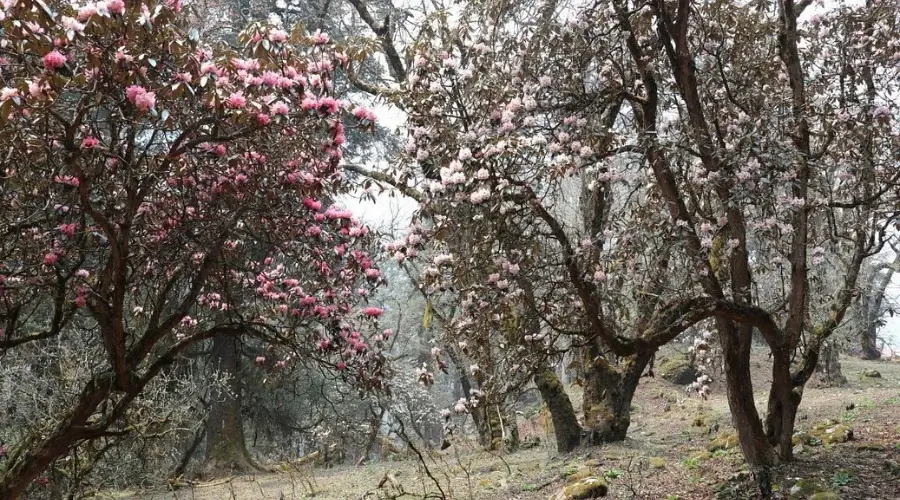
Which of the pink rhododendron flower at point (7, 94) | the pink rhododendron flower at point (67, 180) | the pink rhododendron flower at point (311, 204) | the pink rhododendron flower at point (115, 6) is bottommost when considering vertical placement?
the pink rhododendron flower at point (7, 94)

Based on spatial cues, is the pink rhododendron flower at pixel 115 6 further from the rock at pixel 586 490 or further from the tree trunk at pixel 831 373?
the tree trunk at pixel 831 373

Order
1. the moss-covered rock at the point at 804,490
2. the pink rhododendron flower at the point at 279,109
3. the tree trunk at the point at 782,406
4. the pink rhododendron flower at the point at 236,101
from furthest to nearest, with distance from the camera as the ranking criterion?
the tree trunk at the point at 782,406, the moss-covered rock at the point at 804,490, the pink rhododendron flower at the point at 279,109, the pink rhododendron flower at the point at 236,101

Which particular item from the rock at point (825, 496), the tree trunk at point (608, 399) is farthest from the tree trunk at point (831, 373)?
the rock at point (825, 496)

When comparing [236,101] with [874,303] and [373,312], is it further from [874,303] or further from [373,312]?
[874,303]

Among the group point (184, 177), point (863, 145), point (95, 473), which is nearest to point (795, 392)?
point (863, 145)

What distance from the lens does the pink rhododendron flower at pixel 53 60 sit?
258cm

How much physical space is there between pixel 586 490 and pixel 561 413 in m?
3.04

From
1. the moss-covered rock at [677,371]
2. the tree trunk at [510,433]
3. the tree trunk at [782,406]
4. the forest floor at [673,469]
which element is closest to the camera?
the forest floor at [673,469]

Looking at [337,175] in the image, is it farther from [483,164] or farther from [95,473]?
[95,473]

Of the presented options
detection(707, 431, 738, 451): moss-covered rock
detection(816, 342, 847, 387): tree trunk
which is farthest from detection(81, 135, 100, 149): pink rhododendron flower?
detection(816, 342, 847, 387): tree trunk

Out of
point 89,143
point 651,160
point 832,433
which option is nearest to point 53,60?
point 89,143

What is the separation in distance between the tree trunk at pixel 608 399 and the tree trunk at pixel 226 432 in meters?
6.83

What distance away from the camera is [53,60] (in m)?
2.59

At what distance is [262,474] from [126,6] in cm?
1140
